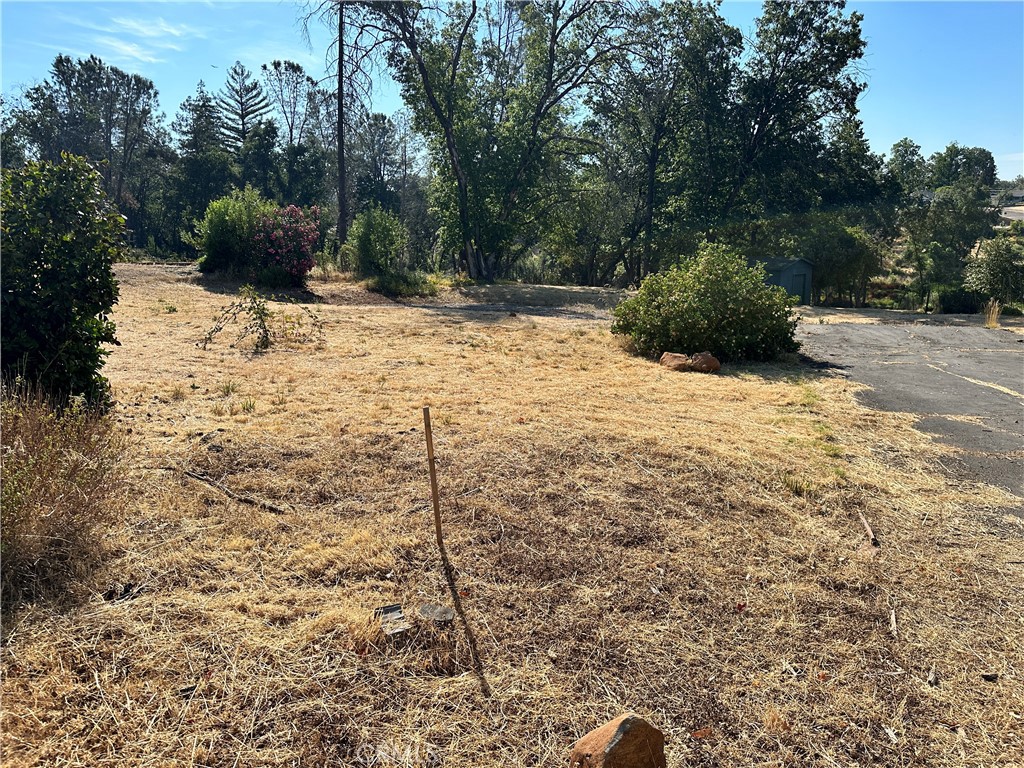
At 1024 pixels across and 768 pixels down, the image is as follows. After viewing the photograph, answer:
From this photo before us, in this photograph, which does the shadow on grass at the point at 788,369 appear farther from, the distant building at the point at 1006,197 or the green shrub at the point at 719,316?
the distant building at the point at 1006,197

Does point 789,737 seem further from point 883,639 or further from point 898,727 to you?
point 883,639

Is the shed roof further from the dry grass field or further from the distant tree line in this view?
the dry grass field

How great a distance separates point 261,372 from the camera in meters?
6.77

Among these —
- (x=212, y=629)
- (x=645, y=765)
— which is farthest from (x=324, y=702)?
(x=645, y=765)

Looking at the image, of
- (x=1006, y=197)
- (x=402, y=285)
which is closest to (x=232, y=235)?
(x=402, y=285)

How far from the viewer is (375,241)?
57.3ft

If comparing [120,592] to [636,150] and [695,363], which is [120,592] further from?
[636,150]

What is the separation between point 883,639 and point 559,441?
2409 millimetres

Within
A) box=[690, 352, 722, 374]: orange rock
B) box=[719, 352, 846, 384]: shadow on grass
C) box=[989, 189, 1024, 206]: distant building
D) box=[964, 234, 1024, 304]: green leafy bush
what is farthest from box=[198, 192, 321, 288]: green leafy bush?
box=[989, 189, 1024, 206]: distant building

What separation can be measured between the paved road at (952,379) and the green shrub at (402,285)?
9.39 meters

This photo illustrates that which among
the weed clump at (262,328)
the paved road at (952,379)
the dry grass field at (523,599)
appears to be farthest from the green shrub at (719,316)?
the weed clump at (262,328)

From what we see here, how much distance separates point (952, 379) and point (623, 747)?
26.3ft

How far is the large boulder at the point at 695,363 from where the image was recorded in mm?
8273

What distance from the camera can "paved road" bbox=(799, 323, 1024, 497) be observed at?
5.19 metres
